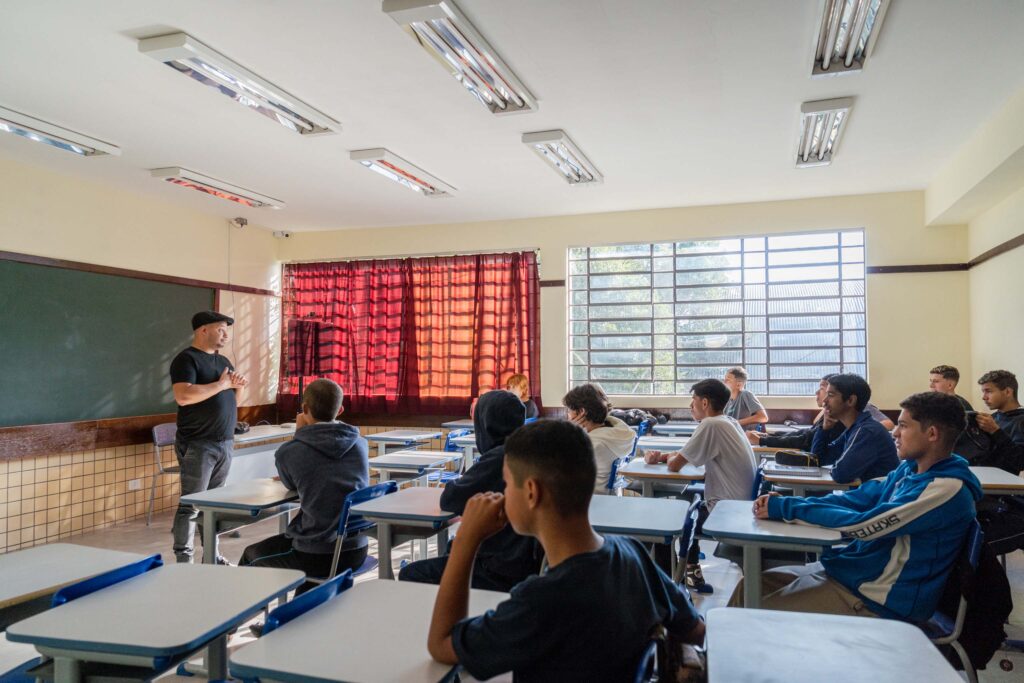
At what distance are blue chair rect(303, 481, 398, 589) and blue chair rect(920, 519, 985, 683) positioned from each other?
6.70 feet

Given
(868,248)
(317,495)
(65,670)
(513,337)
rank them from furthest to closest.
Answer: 1. (513,337)
2. (868,248)
3. (317,495)
4. (65,670)

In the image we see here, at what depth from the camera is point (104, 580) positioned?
1.67 metres

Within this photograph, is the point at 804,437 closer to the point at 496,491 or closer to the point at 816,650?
the point at 496,491

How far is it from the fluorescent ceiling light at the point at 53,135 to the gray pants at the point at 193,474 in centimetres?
221

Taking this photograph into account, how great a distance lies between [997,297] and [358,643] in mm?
5850

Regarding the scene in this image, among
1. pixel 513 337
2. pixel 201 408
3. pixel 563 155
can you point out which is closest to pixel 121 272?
pixel 201 408

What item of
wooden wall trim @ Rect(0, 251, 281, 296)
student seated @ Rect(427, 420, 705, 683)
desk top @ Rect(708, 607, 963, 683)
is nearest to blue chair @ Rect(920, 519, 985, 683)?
desk top @ Rect(708, 607, 963, 683)

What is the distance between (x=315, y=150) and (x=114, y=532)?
3.61 metres

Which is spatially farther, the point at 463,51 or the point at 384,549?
the point at 463,51

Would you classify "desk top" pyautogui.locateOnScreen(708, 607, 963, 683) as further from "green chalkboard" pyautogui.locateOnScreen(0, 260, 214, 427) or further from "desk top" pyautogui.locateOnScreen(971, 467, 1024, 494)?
"green chalkboard" pyautogui.locateOnScreen(0, 260, 214, 427)

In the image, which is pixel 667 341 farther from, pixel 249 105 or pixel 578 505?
pixel 578 505

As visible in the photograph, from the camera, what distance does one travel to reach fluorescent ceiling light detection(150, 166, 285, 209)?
17.2 feet

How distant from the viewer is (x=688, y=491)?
4156 mm

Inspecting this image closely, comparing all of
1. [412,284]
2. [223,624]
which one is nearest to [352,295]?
[412,284]
